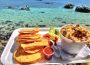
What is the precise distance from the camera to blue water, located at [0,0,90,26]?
7.04m

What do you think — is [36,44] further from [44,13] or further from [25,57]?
[44,13]

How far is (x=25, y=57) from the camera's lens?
1.25 metres

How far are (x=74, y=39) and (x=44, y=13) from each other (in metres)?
6.11

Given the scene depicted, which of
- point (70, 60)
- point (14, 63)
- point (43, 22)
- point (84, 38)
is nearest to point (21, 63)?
point (14, 63)

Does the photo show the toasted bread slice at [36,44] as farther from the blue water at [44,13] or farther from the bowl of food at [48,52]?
the blue water at [44,13]

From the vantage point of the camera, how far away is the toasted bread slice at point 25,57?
1.23 metres

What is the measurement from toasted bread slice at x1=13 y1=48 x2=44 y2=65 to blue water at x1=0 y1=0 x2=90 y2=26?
18.3ft

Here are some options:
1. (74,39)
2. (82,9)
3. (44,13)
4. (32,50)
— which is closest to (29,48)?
(32,50)

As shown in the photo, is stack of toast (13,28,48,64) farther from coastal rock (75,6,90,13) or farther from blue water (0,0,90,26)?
coastal rock (75,6,90,13)

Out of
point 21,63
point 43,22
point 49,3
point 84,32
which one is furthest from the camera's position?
point 49,3

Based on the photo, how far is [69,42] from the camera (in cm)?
131

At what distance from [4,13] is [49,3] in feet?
4.85

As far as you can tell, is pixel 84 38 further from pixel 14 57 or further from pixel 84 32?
pixel 14 57

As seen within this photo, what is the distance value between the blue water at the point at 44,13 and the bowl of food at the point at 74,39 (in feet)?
18.0
